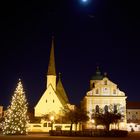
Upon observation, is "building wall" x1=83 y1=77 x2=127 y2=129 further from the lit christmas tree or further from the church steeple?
the lit christmas tree

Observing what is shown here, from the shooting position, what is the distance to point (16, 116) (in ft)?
192

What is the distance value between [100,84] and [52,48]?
17.4 m

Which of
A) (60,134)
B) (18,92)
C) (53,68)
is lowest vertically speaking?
(60,134)

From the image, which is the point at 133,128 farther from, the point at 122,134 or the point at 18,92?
the point at 18,92

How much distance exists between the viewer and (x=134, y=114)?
390 ft

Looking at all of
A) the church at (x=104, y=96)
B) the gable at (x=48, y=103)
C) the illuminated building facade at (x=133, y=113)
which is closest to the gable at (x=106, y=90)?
the church at (x=104, y=96)

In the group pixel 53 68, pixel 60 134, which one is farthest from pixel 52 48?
pixel 60 134

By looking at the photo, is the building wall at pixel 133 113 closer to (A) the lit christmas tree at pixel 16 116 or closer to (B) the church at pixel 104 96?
(B) the church at pixel 104 96

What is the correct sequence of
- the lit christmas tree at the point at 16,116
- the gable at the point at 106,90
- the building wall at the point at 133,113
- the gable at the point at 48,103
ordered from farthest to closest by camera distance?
the building wall at the point at 133,113
the gable at the point at 106,90
the gable at the point at 48,103
the lit christmas tree at the point at 16,116

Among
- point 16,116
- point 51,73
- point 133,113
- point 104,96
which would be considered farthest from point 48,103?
point 16,116

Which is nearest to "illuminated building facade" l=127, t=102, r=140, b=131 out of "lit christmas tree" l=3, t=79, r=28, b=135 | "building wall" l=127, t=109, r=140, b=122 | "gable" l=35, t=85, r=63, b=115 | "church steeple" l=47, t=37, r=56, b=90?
"building wall" l=127, t=109, r=140, b=122

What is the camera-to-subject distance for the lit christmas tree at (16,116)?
58688mm

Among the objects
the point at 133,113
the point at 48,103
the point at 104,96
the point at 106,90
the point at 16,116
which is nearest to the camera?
the point at 16,116

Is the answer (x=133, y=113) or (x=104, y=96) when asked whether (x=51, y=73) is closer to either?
(x=104, y=96)
